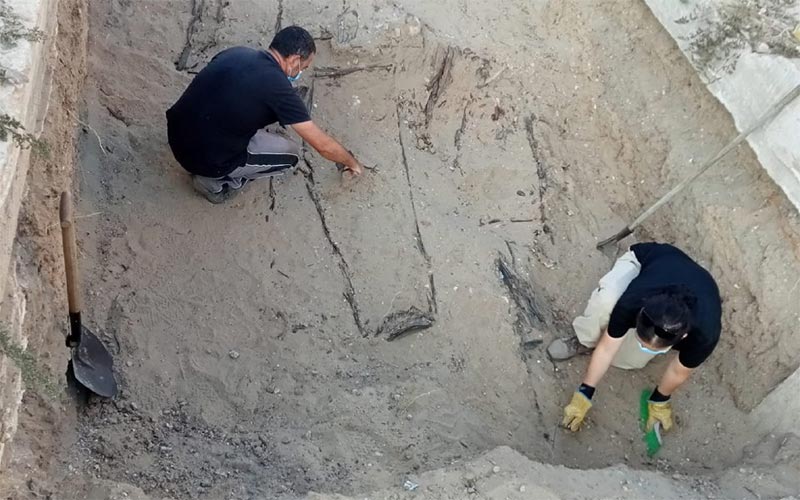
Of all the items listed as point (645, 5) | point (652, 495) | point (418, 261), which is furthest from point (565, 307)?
point (645, 5)

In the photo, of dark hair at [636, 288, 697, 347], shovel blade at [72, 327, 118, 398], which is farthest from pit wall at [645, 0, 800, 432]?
shovel blade at [72, 327, 118, 398]

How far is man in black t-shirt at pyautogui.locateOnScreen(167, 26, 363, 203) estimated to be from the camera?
440cm

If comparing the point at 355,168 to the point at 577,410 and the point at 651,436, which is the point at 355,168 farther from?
the point at 651,436

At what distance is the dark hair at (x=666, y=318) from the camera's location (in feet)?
12.9

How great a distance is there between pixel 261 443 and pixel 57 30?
2329 millimetres

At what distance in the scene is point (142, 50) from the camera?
5406 millimetres

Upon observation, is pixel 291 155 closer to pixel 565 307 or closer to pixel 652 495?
pixel 565 307

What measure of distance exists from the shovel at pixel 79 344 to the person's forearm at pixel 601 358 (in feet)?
8.28

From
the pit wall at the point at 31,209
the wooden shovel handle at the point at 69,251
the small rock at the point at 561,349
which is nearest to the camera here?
the pit wall at the point at 31,209

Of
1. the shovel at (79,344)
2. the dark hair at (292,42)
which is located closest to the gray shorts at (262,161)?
the dark hair at (292,42)

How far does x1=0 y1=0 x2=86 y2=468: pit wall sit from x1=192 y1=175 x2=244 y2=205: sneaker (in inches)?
37.2

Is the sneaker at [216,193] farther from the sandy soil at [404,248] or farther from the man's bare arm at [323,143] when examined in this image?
the man's bare arm at [323,143]

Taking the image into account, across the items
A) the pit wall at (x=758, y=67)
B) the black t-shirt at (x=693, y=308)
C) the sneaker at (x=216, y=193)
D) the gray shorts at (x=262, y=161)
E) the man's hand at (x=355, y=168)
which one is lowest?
the sneaker at (x=216, y=193)

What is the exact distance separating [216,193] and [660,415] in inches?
116
